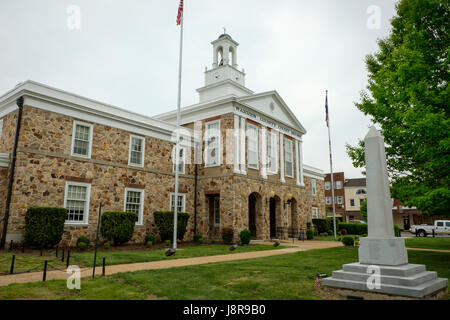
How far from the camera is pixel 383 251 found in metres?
6.94

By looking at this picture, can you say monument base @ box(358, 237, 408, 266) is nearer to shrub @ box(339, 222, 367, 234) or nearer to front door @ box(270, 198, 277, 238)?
front door @ box(270, 198, 277, 238)

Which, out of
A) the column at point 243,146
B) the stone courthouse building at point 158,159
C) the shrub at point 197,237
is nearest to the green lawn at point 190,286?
the stone courthouse building at point 158,159

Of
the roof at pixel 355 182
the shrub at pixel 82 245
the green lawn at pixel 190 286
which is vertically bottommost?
the green lawn at pixel 190 286

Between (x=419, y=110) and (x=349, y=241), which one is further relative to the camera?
(x=349, y=241)

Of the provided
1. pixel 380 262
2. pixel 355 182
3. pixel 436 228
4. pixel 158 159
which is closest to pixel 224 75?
pixel 158 159

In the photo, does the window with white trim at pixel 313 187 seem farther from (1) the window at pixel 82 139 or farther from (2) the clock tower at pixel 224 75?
(1) the window at pixel 82 139

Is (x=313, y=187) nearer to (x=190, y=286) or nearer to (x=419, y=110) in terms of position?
(x=419, y=110)

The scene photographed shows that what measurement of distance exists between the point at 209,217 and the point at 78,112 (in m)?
11.4

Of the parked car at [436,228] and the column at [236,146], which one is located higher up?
the column at [236,146]

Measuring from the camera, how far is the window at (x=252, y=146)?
2362 cm

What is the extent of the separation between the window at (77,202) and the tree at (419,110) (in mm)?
13429

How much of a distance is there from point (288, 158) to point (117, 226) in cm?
1664

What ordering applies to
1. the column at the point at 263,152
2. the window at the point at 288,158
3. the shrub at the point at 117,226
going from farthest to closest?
the window at the point at 288,158, the column at the point at 263,152, the shrub at the point at 117,226

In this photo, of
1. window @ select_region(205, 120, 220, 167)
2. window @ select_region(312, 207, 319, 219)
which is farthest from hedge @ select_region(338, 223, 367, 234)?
window @ select_region(205, 120, 220, 167)
